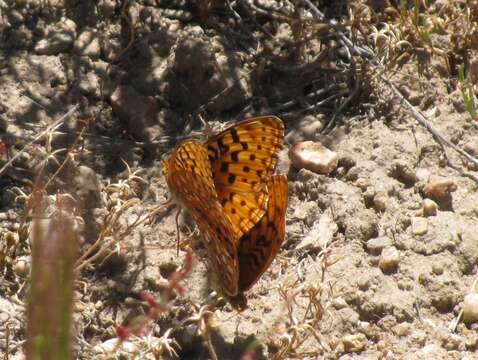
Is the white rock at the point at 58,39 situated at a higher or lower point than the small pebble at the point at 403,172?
higher

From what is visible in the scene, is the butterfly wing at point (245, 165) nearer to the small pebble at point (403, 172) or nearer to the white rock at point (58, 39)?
the small pebble at point (403, 172)

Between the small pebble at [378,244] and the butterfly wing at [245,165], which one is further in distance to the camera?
the small pebble at [378,244]

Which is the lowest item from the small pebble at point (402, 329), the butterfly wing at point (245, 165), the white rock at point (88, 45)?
the small pebble at point (402, 329)

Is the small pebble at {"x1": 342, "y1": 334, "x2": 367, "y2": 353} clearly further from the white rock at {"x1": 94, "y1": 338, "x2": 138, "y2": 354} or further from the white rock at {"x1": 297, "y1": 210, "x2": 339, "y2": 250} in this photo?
the white rock at {"x1": 94, "y1": 338, "x2": 138, "y2": 354}

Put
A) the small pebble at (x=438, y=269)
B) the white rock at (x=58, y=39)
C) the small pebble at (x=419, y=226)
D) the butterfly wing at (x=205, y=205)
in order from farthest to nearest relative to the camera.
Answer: the white rock at (x=58, y=39)
the small pebble at (x=419, y=226)
the small pebble at (x=438, y=269)
the butterfly wing at (x=205, y=205)

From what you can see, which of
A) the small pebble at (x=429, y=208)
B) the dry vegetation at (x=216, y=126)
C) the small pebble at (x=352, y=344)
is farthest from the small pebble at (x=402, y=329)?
the small pebble at (x=429, y=208)

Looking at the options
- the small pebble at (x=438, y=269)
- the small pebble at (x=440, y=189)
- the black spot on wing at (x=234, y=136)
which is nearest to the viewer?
the black spot on wing at (x=234, y=136)

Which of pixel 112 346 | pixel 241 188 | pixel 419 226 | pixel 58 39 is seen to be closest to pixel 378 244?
pixel 419 226

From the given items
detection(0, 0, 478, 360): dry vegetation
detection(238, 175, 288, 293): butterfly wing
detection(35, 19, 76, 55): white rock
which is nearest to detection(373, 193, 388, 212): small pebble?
detection(0, 0, 478, 360): dry vegetation
